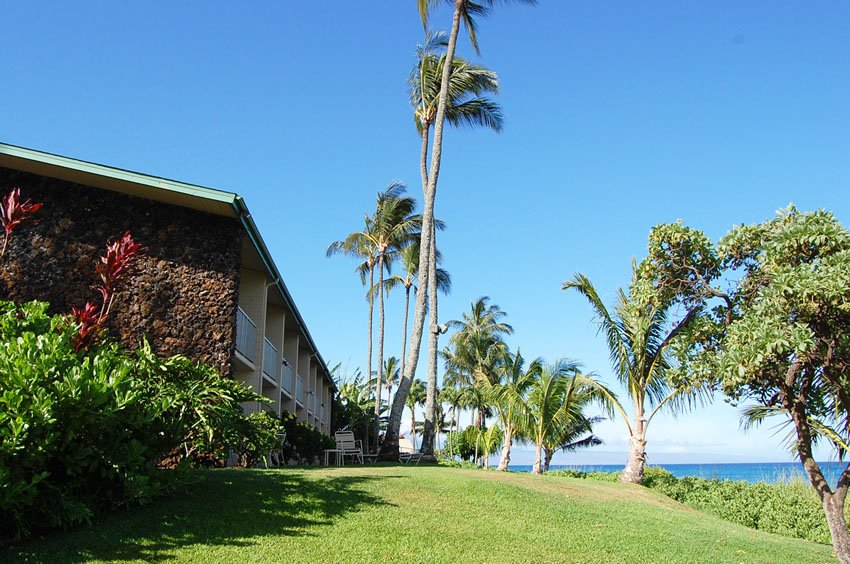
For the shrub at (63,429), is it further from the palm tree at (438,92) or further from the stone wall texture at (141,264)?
the palm tree at (438,92)

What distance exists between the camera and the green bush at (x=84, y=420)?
6875mm

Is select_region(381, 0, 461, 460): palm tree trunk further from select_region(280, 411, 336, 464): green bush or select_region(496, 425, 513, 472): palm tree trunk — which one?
select_region(496, 425, 513, 472): palm tree trunk

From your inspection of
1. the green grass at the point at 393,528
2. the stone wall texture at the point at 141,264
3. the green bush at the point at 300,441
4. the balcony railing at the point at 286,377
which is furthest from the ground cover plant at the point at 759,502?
the stone wall texture at the point at 141,264

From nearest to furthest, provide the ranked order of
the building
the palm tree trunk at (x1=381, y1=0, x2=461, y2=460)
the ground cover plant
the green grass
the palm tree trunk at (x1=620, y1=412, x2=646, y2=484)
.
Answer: the green grass < the building < the ground cover plant < the palm tree trunk at (x1=620, y1=412, x2=646, y2=484) < the palm tree trunk at (x1=381, y1=0, x2=461, y2=460)

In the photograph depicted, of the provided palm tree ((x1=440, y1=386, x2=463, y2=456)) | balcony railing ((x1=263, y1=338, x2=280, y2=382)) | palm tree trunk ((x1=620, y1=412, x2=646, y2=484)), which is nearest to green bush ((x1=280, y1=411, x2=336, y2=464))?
balcony railing ((x1=263, y1=338, x2=280, y2=382))

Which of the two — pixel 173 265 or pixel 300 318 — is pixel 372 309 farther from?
pixel 173 265

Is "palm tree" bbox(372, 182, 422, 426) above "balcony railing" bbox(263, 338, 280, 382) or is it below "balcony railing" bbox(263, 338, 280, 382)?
above

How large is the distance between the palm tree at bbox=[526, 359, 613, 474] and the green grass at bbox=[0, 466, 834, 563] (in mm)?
7932

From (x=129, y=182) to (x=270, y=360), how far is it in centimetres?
768

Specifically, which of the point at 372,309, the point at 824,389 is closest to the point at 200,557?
the point at 824,389

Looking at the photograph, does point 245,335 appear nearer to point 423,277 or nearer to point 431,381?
point 423,277

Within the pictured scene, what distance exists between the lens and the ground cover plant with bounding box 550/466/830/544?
51.6ft

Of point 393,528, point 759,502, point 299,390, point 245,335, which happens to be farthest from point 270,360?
point 759,502

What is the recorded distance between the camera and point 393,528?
362 inches
